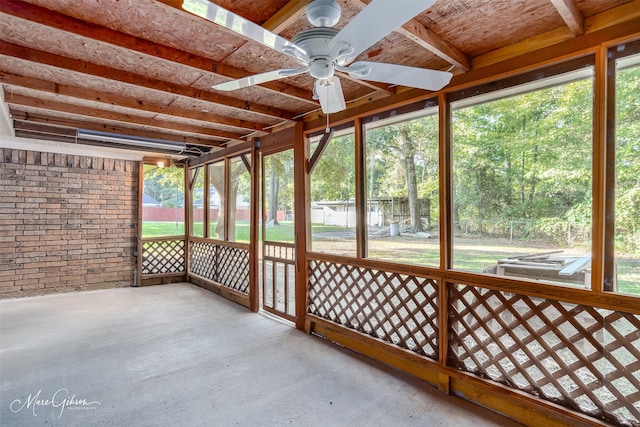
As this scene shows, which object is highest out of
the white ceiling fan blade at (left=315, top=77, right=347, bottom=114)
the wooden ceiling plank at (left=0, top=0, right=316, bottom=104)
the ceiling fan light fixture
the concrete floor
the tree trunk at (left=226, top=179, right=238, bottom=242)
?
the wooden ceiling plank at (left=0, top=0, right=316, bottom=104)

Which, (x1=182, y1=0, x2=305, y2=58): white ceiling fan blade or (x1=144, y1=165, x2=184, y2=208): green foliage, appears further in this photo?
(x1=144, y1=165, x2=184, y2=208): green foliage

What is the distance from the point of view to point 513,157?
226 cm

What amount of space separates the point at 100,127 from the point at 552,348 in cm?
531

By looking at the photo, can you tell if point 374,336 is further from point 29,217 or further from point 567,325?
point 29,217

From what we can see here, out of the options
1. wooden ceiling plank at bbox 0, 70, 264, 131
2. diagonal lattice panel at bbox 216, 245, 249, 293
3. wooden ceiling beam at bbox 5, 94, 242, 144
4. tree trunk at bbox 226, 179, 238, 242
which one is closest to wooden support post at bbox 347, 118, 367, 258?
wooden ceiling plank at bbox 0, 70, 264, 131

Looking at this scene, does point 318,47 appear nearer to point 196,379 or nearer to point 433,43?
point 433,43

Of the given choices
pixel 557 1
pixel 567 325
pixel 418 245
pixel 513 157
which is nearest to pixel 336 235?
pixel 418 245

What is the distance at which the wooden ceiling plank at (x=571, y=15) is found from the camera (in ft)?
5.30

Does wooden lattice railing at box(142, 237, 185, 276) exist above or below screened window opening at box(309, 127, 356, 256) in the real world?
below

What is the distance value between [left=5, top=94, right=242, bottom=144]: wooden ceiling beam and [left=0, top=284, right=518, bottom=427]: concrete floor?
2.41 metres

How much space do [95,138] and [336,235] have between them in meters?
3.53

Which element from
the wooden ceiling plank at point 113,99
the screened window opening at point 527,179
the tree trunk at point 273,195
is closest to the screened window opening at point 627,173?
the screened window opening at point 527,179

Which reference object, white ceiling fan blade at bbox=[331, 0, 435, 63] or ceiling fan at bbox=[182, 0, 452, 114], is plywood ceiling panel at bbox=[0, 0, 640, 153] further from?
white ceiling fan blade at bbox=[331, 0, 435, 63]

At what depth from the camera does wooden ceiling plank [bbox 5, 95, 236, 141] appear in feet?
10.6
